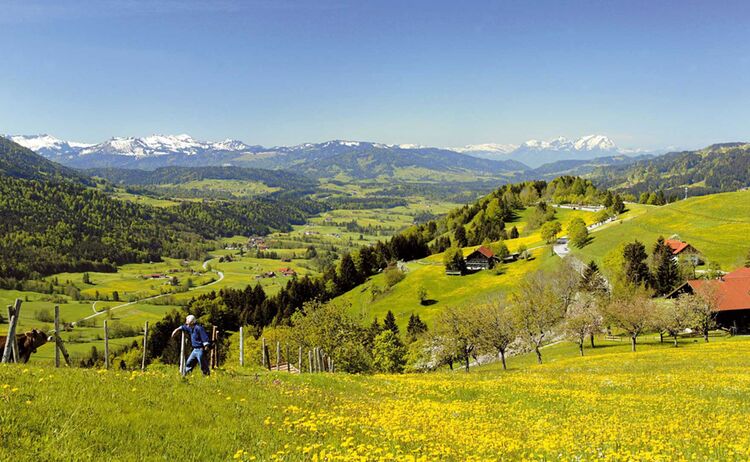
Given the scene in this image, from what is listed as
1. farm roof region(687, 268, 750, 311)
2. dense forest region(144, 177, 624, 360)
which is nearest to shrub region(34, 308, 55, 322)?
dense forest region(144, 177, 624, 360)

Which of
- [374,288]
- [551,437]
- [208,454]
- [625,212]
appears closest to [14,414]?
[208,454]

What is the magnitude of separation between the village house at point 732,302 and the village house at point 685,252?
16676mm

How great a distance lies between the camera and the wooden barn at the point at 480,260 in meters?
136

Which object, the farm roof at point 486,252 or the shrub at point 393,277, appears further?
the shrub at point 393,277

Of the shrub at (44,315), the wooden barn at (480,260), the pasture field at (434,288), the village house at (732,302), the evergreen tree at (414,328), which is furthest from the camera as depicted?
the shrub at (44,315)

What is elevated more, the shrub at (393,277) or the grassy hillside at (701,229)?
the grassy hillside at (701,229)

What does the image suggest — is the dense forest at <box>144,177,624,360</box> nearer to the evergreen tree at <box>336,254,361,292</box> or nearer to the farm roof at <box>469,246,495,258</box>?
the evergreen tree at <box>336,254,361,292</box>

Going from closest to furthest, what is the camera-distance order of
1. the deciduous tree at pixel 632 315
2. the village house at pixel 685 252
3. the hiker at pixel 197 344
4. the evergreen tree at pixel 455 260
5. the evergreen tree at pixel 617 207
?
the hiker at pixel 197 344, the deciduous tree at pixel 632 315, the village house at pixel 685 252, the evergreen tree at pixel 455 260, the evergreen tree at pixel 617 207

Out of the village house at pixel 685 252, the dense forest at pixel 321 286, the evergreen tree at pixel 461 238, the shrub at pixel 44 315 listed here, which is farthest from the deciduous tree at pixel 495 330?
the shrub at pixel 44 315

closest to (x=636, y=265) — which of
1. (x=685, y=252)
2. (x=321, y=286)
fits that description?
(x=685, y=252)

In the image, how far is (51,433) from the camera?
8.83 m

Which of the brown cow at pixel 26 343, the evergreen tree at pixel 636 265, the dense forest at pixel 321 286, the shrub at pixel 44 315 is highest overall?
the brown cow at pixel 26 343

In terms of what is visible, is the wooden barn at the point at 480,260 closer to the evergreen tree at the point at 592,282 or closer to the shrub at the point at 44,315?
the evergreen tree at the point at 592,282

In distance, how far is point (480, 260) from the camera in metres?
137
